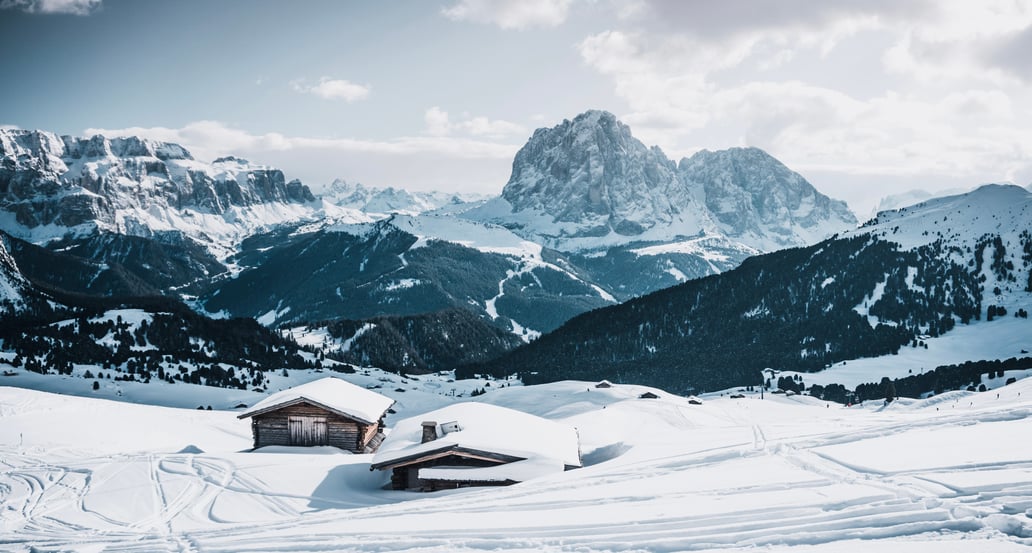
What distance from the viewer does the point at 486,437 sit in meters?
29.4

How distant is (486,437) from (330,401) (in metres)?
15.3

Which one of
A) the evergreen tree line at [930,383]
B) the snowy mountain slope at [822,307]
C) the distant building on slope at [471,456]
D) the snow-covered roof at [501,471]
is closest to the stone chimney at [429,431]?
the distant building on slope at [471,456]

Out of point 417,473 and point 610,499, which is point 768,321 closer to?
point 417,473

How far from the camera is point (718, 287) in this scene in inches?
7180

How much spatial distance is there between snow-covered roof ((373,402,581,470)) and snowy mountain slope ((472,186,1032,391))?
4087 inches

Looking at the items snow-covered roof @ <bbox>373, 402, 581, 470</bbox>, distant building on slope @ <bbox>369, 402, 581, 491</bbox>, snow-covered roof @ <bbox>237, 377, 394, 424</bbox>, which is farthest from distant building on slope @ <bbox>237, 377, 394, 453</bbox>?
distant building on slope @ <bbox>369, 402, 581, 491</bbox>

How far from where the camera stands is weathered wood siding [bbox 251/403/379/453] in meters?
40.7

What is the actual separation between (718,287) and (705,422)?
12745cm

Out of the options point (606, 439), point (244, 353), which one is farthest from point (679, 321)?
point (606, 439)

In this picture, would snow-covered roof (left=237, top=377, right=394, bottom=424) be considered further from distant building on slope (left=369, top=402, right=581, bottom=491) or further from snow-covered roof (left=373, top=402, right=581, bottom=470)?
distant building on slope (left=369, top=402, right=581, bottom=491)

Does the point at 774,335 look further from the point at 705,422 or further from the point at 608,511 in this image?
the point at 608,511

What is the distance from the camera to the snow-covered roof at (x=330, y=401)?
131ft

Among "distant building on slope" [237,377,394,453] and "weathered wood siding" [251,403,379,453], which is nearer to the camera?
"distant building on slope" [237,377,394,453]

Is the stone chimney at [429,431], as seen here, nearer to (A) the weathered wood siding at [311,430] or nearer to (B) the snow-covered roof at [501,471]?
(B) the snow-covered roof at [501,471]
